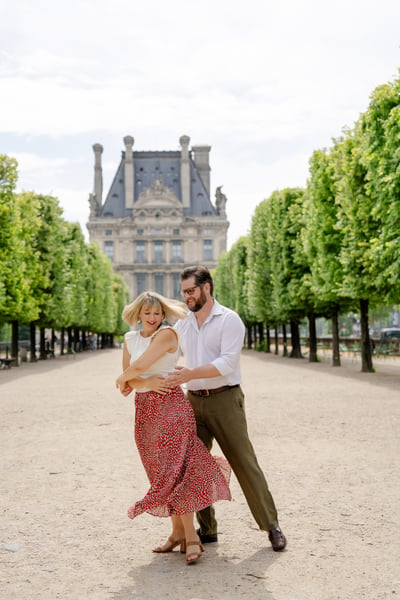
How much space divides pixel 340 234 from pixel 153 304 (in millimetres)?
20320

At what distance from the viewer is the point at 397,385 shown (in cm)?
1903

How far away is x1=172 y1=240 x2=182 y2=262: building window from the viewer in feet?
411

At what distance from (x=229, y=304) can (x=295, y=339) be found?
25.4m

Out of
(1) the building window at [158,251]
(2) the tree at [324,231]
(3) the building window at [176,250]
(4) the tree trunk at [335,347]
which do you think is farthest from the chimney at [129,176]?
(2) the tree at [324,231]

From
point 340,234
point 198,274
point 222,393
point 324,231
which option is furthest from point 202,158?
point 222,393

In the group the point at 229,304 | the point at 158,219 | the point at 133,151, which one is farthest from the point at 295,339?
the point at 133,151

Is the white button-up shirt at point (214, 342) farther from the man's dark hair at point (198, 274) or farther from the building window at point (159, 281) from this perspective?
the building window at point (159, 281)

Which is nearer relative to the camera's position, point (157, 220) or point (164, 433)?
point (164, 433)

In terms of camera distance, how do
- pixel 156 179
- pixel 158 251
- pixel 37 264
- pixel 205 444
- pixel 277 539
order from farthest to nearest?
pixel 156 179 < pixel 158 251 < pixel 37 264 < pixel 205 444 < pixel 277 539

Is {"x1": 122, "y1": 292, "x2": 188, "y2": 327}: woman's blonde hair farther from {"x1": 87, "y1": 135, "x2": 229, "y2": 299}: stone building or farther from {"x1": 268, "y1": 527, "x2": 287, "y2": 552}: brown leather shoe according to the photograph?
{"x1": 87, "y1": 135, "x2": 229, "y2": 299}: stone building

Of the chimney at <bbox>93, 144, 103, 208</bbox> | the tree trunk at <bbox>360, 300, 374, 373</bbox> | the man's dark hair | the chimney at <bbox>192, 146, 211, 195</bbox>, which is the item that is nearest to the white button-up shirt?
the man's dark hair

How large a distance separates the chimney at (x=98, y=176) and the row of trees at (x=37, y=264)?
7571 centimetres

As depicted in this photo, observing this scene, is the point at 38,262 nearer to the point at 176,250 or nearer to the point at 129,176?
the point at 176,250

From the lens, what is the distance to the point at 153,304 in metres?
4.95
